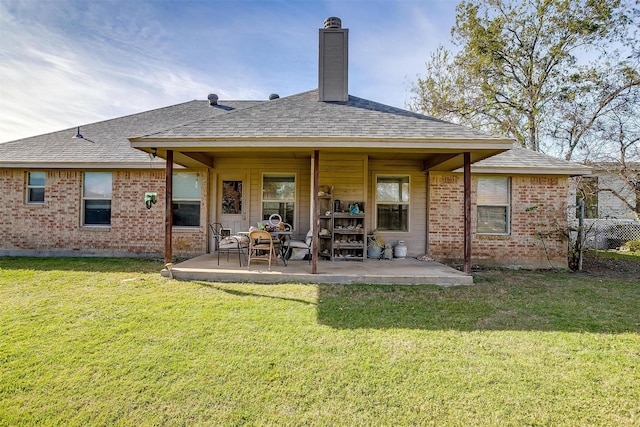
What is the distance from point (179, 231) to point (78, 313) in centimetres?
444

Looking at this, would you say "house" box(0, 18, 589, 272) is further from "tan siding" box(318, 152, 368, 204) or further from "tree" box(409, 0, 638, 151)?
"tree" box(409, 0, 638, 151)

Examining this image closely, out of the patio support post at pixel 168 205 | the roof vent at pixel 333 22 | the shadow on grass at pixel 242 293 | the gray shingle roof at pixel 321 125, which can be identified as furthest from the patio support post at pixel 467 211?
the patio support post at pixel 168 205

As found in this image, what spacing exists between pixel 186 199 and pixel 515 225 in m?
8.68

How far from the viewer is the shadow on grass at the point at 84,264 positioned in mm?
6498

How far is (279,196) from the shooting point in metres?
8.16

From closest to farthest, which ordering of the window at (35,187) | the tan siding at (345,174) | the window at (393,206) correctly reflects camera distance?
the tan siding at (345,174) → the window at (393,206) → the window at (35,187)

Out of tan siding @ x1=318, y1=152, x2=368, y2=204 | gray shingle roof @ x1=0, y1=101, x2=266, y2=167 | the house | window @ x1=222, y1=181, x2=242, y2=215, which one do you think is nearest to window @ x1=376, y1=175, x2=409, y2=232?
the house

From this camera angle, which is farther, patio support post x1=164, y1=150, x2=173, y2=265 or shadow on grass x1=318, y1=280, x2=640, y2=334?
patio support post x1=164, y1=150, x2=173, y2=265

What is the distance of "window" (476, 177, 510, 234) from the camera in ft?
26.0

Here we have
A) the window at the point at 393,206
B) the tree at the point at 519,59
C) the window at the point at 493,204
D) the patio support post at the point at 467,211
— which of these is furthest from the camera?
the tree at the point at 519,59

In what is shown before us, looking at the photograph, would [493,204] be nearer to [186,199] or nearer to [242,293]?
[242,293]

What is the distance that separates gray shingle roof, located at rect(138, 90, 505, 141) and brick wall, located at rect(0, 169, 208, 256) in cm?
265

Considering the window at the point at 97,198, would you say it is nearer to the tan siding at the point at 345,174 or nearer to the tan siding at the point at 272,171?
the tan siding at the point at 272,171

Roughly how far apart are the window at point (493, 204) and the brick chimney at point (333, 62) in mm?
4291
